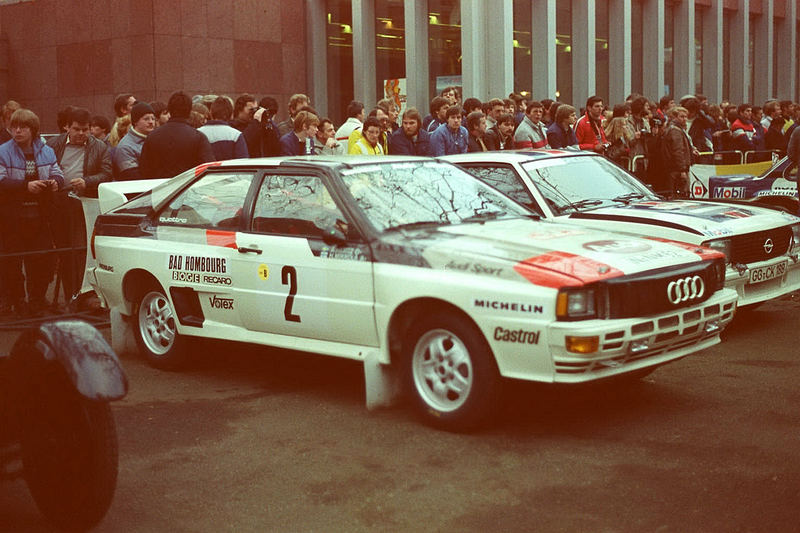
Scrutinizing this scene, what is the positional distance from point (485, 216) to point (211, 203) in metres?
2.01

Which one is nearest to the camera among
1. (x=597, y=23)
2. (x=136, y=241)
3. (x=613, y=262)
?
(x=613, y=262)

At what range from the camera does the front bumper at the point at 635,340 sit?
6.18 m

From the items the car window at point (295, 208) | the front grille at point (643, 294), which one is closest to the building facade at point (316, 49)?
the car window at point (295, 208)

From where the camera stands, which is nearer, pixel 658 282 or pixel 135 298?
pixel 658 282

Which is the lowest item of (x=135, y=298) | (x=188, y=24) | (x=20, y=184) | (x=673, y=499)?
(x=673, y=499)

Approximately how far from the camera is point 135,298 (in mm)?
8766

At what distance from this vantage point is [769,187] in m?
15.2

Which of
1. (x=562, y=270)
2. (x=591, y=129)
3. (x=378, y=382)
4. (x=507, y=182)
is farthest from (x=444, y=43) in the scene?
(x=562, y=270)

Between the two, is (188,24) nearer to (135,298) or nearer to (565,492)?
(135,298)

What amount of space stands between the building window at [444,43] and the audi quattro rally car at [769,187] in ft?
38.6

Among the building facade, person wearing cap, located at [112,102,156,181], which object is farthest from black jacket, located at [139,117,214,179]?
the building facade

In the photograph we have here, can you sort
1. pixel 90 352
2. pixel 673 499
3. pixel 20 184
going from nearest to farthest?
pixel 90 352 → pixel 673 499 → pixel 20 184

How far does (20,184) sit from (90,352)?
6.54 meters

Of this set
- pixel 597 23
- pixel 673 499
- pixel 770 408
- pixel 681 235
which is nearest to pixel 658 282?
pixel 770 408
